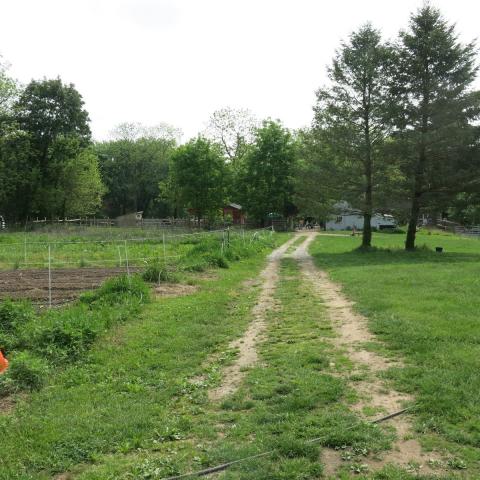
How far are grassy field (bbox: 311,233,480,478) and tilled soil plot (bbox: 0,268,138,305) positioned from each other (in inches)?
289

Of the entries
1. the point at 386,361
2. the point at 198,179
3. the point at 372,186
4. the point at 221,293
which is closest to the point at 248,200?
the point at 198,179

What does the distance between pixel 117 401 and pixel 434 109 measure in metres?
24.0

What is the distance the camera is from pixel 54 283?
50.3ft

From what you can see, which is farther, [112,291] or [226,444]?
[112,291]

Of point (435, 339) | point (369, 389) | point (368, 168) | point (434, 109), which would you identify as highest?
point (434, 109)

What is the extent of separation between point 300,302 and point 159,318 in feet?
12.1

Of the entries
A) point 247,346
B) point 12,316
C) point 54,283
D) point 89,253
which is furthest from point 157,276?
point 89,253

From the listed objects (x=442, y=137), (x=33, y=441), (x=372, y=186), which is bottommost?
(x=33, y=441)

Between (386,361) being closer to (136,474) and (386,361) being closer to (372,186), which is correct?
(136,474)

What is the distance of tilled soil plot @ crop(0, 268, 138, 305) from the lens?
12.9m

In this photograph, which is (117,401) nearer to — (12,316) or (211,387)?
(211,387)

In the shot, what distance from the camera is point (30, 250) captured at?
89.7 ft

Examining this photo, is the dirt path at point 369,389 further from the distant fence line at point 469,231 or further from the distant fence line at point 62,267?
the distant fence line at point 469,231

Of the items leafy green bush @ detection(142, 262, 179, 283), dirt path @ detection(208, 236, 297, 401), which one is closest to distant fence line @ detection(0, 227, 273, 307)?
leafy green bush @ detection(142, 262, 179, 283)
